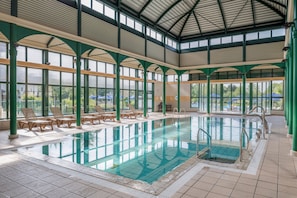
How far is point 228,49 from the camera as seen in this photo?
17.2 meters

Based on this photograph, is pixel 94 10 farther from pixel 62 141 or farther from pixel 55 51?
pixel 62 141

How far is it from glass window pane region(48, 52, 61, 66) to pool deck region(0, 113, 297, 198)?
833 centimetres

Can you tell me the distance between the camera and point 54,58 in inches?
486

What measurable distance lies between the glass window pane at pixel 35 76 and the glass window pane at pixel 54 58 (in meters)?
0.94

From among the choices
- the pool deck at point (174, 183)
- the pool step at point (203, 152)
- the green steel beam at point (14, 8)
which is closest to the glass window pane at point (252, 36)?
the pool step at point (203, 152)

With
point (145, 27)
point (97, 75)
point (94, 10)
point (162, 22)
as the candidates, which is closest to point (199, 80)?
point (162, 22)

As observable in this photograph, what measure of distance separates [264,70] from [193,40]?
→ 7.40 metres

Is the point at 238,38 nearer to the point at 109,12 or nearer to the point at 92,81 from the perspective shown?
the point at 109,12

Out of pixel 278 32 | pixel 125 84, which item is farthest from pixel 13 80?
pixel 278 32

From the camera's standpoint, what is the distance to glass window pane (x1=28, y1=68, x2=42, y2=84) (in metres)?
11.2

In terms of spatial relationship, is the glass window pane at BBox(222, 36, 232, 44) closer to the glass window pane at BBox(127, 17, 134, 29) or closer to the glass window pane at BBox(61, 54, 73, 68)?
the glass window pane at BBox(127, 17, 134, 29)

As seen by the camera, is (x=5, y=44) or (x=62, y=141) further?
(x=5, y=44)

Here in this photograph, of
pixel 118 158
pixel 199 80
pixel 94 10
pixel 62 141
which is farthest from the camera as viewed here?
pixel 199 80

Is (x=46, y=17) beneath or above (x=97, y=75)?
above
